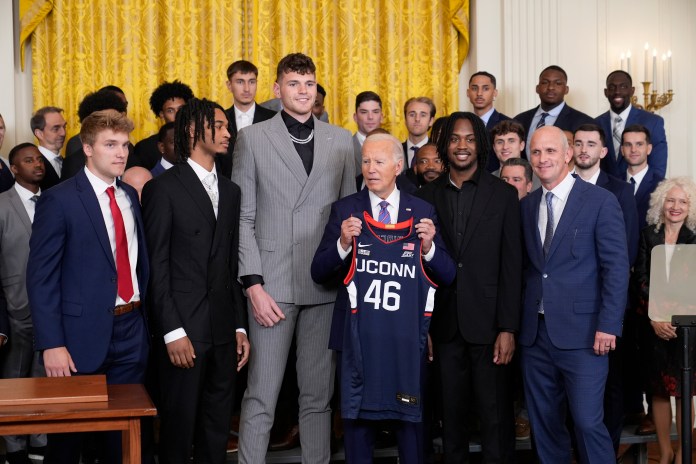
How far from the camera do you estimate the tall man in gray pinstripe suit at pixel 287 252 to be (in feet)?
13.9

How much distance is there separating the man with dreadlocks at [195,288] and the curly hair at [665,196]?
7.40 feet

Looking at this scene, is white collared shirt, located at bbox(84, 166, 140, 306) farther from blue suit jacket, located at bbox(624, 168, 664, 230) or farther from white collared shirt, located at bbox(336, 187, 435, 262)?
blue suit jacket, located at bbox(624, 168, 664, 230)

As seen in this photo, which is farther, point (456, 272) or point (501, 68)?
point (501, 68)

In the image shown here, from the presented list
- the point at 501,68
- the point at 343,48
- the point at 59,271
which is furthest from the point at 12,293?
the point at 501,68

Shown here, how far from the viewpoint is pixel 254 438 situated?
421 centimetres

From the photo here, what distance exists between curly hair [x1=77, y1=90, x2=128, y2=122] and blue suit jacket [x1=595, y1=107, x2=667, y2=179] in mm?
3016

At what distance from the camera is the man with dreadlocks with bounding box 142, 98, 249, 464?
13.1ft

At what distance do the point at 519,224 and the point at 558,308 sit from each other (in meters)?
0.43

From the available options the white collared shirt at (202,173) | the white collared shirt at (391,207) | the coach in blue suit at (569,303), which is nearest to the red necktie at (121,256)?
the white collared shirt at (202,173)

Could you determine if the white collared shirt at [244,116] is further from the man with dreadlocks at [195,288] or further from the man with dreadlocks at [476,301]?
the man with dreadlocks at [476,301]

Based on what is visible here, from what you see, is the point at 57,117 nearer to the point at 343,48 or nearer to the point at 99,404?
the point at 343,48

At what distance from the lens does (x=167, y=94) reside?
6504 mm

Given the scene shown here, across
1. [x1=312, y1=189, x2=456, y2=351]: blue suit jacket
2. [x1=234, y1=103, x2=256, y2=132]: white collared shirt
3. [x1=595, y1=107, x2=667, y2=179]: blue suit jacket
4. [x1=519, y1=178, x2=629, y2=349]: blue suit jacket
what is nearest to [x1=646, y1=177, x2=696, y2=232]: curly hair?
[x1=595, y1=107, x2=667, y2=179]: blue suit jacket

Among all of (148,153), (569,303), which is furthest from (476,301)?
(148,153)
